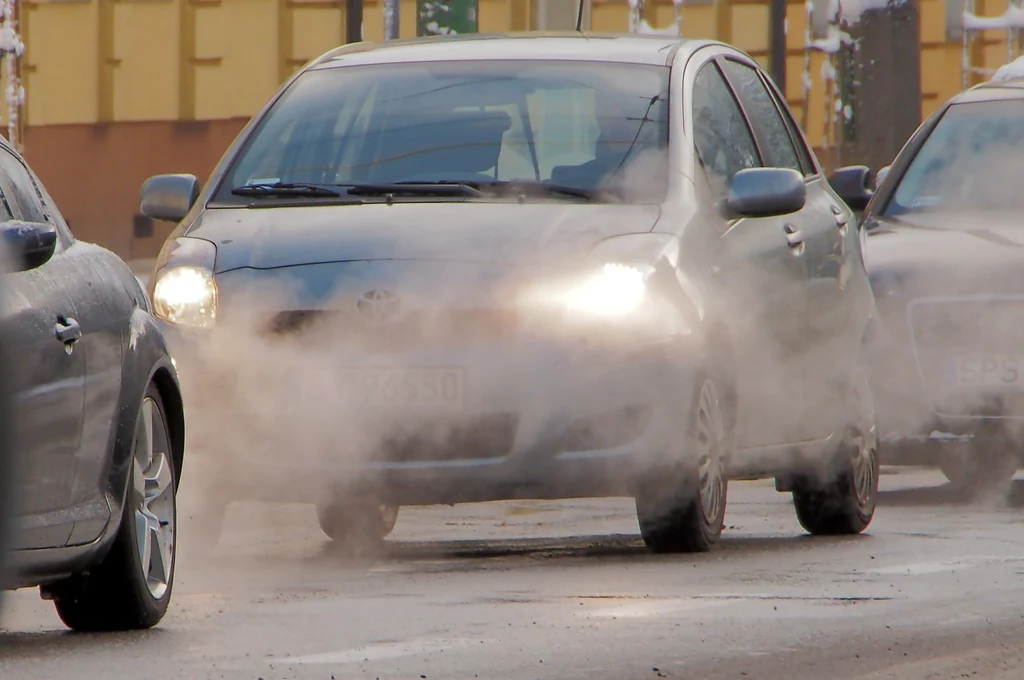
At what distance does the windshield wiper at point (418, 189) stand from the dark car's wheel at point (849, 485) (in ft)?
6.11

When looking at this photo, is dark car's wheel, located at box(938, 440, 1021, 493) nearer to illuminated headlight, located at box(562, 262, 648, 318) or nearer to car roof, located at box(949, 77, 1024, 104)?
car roof, located at box(949, 77, 1024, 104)

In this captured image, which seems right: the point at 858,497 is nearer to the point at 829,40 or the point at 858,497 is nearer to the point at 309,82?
the point at 309,82

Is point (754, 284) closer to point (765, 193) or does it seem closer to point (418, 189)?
point (765, 193)

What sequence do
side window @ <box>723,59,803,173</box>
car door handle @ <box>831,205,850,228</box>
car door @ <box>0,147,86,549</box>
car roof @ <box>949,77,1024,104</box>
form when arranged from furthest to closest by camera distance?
1. car roof @ <box>949,77,1024,104</box>
2. car door handle @ <box>831,205,850,228</box>
3. side window @ <box>723,59,803,173</box>
4. car door @ <box>0,147,86,549</box>

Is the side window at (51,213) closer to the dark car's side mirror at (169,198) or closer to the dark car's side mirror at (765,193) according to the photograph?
the dark car's side mirror at (169,198)

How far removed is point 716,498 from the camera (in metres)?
9.20

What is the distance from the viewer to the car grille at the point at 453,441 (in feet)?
28.2

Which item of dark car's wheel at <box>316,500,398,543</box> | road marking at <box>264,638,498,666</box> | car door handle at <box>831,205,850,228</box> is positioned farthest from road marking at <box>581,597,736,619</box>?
car door handle at <box>831,205,850,228</box>

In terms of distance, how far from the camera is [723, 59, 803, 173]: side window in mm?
10578

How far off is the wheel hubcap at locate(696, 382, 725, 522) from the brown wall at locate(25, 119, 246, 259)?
70.3 feet

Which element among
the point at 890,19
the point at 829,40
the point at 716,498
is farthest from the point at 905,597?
the point at 829,40

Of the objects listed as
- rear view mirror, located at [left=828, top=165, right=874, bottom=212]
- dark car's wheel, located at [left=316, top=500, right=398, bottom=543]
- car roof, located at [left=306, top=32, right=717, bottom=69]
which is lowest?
dark car's wheel, located at [left=316, top=500, right=398, bottom=543]

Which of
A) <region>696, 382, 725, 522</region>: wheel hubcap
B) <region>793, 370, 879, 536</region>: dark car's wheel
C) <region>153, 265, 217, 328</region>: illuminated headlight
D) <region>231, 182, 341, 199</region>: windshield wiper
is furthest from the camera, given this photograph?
<region>793, 370, 879, 536</region>: dark car's wheel

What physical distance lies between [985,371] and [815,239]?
1870 mm
